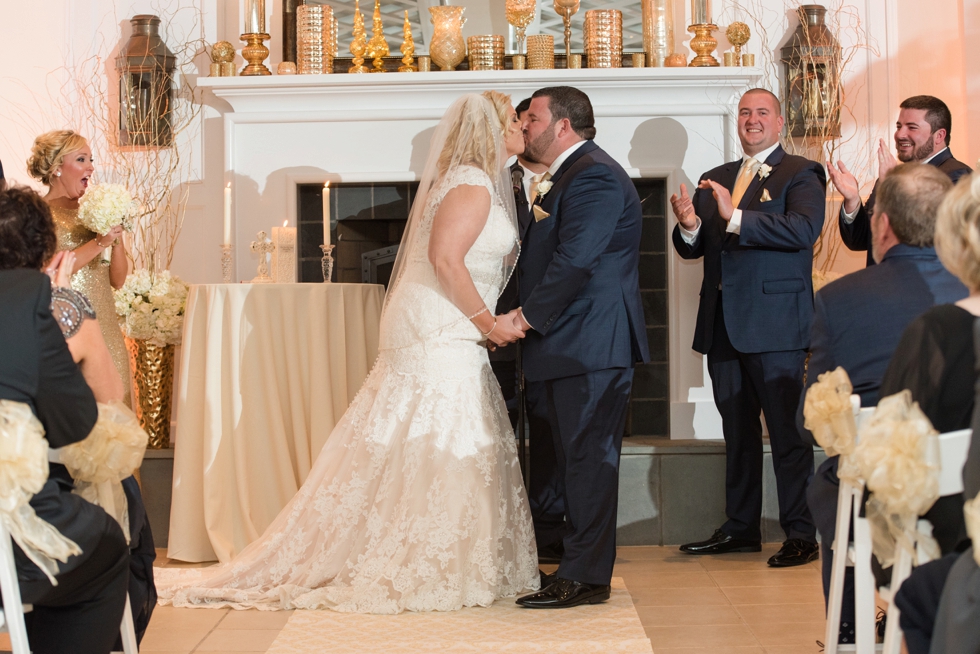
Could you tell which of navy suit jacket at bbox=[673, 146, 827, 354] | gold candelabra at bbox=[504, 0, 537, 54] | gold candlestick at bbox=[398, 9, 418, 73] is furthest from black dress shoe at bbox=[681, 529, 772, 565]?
gold candlestick at bbox=[398, 9, 418, 73]

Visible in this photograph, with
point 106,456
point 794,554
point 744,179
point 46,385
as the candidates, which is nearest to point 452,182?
point 744,179

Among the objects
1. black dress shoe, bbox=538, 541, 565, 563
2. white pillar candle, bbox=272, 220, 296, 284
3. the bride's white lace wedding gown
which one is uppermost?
white pillar candle, bbox=272, 220, 296, 284

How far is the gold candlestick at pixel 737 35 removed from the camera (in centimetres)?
492

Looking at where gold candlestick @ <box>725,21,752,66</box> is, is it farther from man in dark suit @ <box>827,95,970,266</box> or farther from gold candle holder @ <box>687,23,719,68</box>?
man in dark suit @ <box>827,95,970,266</box>

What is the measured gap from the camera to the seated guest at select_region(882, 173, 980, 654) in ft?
5.62

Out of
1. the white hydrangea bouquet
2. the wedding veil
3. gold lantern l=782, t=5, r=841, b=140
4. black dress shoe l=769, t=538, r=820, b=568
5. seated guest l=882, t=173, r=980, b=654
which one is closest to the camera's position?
seated guest l=882, t=173, r=980, b=654

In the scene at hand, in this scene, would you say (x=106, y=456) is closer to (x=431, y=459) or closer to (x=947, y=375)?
(x=431, y=459)

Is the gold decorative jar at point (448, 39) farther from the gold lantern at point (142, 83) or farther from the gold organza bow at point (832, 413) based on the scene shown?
the gold organza bow at point (832, 413)

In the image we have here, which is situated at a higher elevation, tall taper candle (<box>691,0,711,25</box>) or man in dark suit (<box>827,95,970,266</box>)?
tall taper candle (<box>691,0,711,25</box>)

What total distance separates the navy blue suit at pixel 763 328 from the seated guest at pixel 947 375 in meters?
2.10

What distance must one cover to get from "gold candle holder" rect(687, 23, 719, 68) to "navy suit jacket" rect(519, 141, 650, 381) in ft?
5.94

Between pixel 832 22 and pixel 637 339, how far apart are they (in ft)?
9.03

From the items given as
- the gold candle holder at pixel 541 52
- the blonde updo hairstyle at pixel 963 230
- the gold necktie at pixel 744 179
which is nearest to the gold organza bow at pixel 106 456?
the blonde updo hairstyle at pixel 963 230

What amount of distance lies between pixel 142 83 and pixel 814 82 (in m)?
3.50
